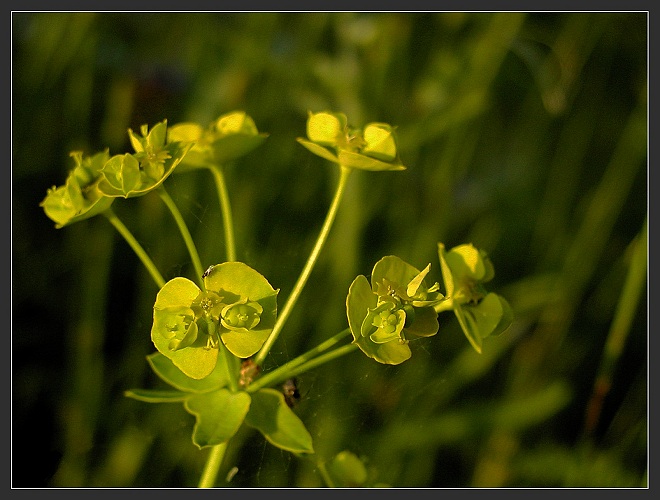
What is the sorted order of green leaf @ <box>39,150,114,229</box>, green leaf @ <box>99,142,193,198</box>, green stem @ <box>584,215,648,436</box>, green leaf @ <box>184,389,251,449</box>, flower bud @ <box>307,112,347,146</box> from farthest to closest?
1. green stem @ <box>584,215,648,436</box>
2. flower bud @ <box>307,112,347,146</box>
3. green leaf @ <box>39,150,114,229</box>
4. green leaf @ <box>99,142,193,198</box>
5. green leaf @ <box>184,389,251,449</box>

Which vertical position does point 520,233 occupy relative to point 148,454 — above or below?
above

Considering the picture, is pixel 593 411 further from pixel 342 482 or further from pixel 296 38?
pixel 296 38

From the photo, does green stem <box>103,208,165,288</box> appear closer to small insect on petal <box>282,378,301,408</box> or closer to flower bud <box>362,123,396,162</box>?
small insect on petal <box>282,378,301,408</box>

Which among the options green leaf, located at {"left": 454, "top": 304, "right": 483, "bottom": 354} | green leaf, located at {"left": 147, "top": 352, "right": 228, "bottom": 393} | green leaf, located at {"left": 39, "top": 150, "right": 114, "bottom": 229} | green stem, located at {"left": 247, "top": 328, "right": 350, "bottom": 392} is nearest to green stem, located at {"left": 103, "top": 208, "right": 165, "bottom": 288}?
green leaf, located at {"left": 39, "top": 150, "right": 114, "bottom": 229}

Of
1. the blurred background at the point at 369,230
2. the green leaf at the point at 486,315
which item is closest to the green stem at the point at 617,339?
the blurred background at the point at 369,230

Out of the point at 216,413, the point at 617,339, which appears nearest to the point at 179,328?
the point at 216,413

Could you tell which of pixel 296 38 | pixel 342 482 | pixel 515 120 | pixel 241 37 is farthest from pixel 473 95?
pixel 342 482
